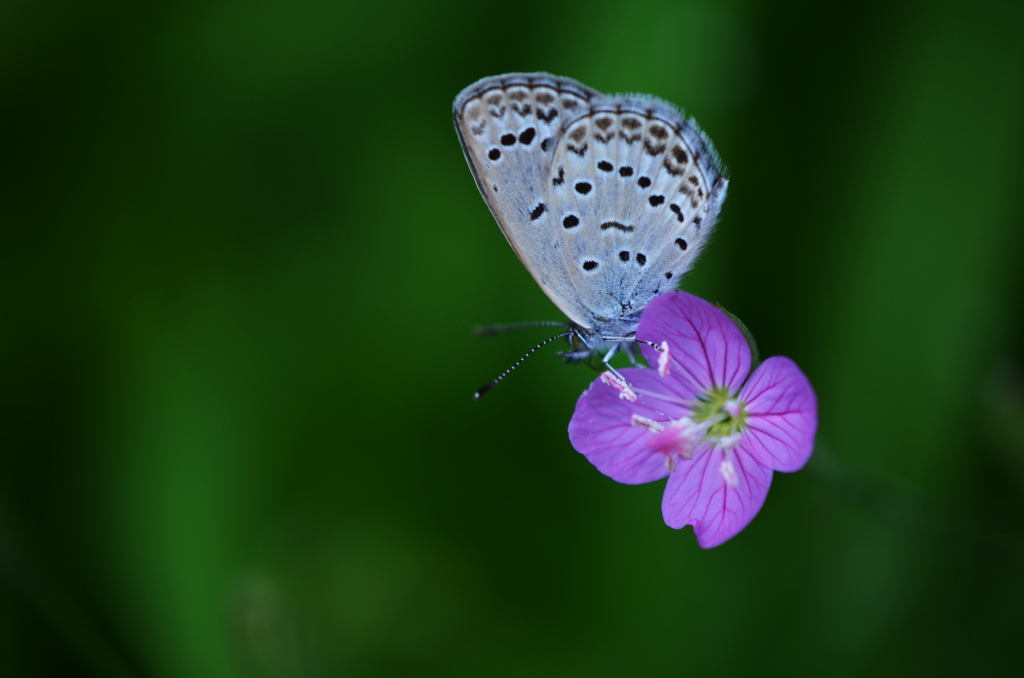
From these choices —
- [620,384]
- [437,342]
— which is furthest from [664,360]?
[437,342]

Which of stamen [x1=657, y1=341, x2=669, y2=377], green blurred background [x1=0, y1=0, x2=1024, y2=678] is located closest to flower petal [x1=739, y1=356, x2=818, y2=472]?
stamen [x1=657, y1=341, x2=669, y2=377]

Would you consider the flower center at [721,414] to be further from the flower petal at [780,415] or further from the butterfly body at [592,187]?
the butterfly body at [592,187]

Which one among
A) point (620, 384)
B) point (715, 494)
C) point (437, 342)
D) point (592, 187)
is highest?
point (592, 187)

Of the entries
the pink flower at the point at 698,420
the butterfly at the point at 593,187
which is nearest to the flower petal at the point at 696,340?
the pink flower at the point at 698,420

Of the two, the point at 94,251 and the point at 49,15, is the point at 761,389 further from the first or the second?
the point at 49,15

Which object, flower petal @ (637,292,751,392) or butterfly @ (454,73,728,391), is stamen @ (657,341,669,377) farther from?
butterfly @ (454,73,728,391)

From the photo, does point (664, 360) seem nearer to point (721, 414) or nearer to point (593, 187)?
point (721, 414)
